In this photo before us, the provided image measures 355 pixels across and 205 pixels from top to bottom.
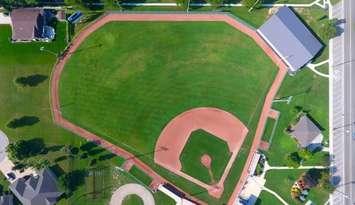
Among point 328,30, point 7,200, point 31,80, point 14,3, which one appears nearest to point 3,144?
point 7,200

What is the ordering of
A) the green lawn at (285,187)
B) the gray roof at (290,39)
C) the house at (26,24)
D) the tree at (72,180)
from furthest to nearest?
the green lawn at (285,187), the gray roof at (290,39), the house at (26,24), the tree at (72,180)

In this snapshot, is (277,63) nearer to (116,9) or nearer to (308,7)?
(308,7)

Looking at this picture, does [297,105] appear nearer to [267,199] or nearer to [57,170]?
[267,199]

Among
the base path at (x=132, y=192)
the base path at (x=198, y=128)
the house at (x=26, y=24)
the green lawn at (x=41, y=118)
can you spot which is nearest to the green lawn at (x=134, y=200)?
the base path at (x=132, y=192)

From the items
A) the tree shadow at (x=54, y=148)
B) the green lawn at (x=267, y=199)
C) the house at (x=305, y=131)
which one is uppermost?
the tree shadow at (x=54, y=148)

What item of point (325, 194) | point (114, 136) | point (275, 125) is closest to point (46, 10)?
point (114, 136)

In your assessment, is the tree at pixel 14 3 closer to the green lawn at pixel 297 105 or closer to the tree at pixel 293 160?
the green lawn at pixel 297 105
